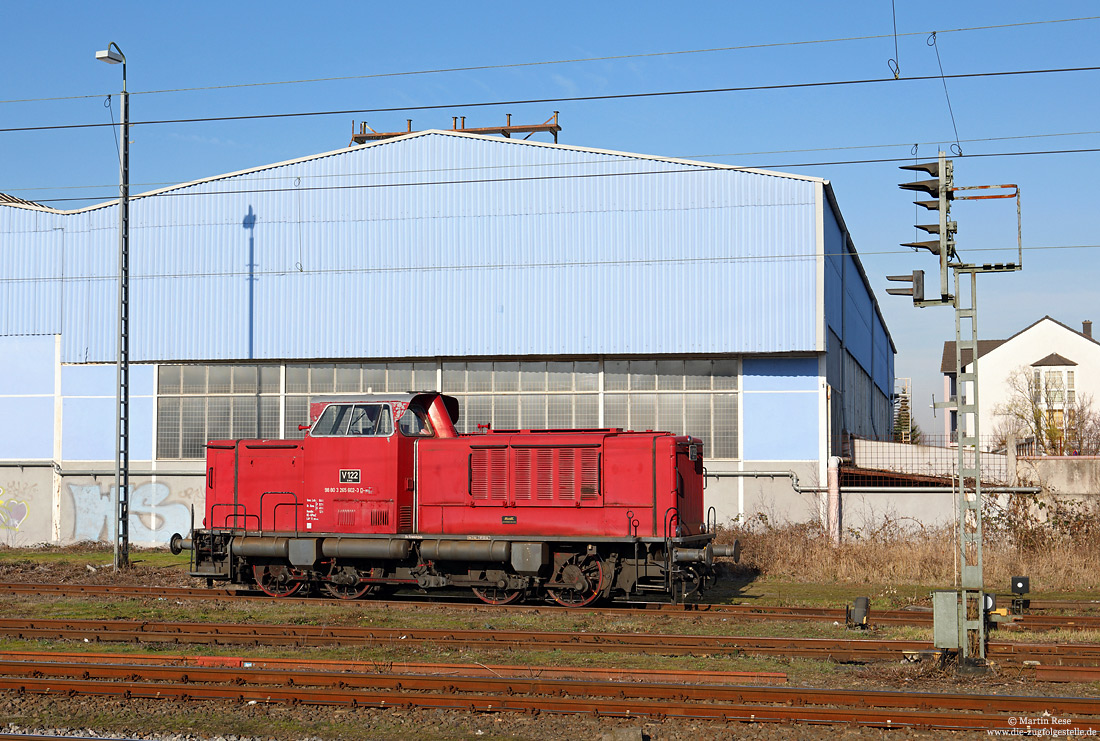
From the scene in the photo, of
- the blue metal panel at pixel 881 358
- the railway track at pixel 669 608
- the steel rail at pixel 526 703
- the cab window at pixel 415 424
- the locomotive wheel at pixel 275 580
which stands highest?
the blue metal panel at pixel 881 358

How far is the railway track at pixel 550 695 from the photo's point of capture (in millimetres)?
9062

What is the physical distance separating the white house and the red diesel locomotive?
56654mm

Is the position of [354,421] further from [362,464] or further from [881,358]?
[881,358]

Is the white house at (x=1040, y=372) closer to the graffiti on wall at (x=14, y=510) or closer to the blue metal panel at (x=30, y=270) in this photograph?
the blue metal panel at (x=30, y=270)

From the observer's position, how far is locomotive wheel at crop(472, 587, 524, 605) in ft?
55.0

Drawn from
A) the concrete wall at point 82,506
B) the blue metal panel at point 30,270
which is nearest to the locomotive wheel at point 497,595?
the concrete wall at point 82,506

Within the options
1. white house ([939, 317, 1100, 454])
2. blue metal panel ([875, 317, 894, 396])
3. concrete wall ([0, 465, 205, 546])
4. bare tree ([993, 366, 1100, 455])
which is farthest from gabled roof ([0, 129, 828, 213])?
white house ([939, 317, 1100, 454])

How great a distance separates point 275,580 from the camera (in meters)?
18.1

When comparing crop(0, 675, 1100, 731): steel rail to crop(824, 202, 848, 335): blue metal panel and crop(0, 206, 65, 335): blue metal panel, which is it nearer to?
crop(824, 202, 848, 335): blue metal panel

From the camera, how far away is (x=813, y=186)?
2555 centimetres

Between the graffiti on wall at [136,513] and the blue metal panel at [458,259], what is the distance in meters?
3.99

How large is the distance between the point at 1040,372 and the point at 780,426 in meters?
51.0

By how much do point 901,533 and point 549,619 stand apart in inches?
474

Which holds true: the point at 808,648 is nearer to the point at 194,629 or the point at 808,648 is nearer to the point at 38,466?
the point at 194,629
